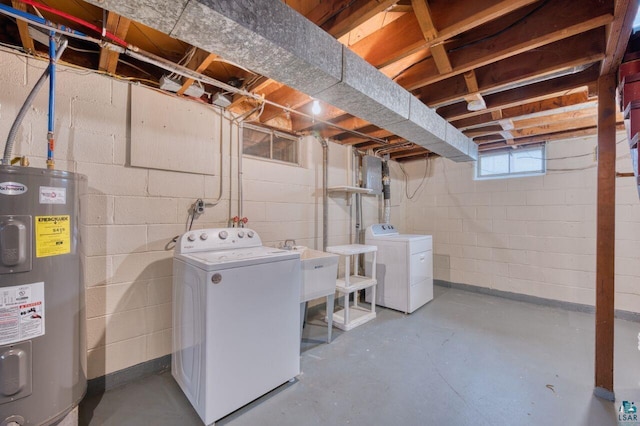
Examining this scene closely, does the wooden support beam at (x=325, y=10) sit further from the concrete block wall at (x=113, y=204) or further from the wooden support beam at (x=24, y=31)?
the wooden support beam at (x=24, y=31)

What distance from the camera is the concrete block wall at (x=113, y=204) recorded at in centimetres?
161

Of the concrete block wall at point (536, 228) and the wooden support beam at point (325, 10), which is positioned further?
the concrete block wall at point (536, 228)

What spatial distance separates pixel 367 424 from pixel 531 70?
8.33 ft

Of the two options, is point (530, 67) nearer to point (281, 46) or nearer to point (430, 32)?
point (430, 32)

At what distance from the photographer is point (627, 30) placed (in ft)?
4.53

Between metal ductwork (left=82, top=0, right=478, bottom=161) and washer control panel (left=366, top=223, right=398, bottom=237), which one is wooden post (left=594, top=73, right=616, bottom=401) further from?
washer control panel (left=366, top=223, right=398, bottom=237)

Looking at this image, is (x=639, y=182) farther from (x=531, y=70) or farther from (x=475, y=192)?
(x=475, y=192)

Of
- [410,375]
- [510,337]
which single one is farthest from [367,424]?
[510,337]

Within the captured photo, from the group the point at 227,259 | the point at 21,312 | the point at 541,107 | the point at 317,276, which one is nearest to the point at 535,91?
the point at 541,107

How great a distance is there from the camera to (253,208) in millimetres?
2602

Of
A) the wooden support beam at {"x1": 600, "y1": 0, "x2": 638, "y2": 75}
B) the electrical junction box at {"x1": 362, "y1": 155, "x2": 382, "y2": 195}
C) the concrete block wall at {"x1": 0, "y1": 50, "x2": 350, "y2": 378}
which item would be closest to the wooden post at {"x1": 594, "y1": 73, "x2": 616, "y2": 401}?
the wooden support beam at {"x1": 600, "y1": 0, "x2": 638, "y2": 75}

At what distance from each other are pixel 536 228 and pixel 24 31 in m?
5.02

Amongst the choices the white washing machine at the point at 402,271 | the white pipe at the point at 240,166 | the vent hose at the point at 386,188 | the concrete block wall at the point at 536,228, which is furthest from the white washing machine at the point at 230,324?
the concrete block wall at the point at 536,228

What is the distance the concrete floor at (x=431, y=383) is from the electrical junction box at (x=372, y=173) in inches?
69.9
